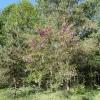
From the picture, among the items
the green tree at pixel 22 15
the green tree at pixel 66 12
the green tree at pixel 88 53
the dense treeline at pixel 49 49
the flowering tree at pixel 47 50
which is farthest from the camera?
the green tree at pixel 22 15

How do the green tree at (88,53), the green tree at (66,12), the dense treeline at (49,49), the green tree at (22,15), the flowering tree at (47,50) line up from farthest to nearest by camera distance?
1. the green tree at (22,15)
2. the green tree at (66,12)
3. the green tree at (88,53)
4. the dense treeline at (49,49)
5. the flowering tree at (47,50)

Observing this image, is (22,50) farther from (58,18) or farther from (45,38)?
(58,18)

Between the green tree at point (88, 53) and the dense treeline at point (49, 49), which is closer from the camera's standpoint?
the dense treeline at point (49, 49)

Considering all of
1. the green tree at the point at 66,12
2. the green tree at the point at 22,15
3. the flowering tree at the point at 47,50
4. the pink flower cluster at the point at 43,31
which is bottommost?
the flowering tree at the point at 47,50

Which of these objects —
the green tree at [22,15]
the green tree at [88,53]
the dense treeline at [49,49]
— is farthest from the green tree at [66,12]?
the green tree at [22,15]

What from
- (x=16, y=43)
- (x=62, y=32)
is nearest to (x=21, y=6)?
(x=16, y=43)

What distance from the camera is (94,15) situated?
23797 millimetres

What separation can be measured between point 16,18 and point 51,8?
374 inches

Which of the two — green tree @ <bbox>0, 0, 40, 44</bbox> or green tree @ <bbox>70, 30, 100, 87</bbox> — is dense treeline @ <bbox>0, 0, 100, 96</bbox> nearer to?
green tree @ <bbox>70, 30, 100, 87</bbox>

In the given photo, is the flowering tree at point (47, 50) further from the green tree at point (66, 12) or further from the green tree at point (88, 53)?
the green tree at point (66, 12)

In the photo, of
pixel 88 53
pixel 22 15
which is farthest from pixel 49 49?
pixel 22 15

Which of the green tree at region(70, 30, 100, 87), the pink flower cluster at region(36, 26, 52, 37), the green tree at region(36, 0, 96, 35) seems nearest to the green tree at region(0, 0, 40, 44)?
the green tree at region(36, 0, 96, 35)

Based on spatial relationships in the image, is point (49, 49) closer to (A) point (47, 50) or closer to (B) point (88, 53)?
(A) point (47, 50)

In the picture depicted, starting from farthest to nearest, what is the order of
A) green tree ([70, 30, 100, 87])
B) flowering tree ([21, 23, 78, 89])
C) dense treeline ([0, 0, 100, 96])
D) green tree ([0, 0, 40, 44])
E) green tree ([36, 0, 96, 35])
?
green tree ([0, 0, 40, 44])
green tree ([36, 0, 96, 35])
green tree ([70, 30, 100, 87])
dense treeline ([0, 0, 100, 96])
flowering tree ([21, 23, 78, 89])
